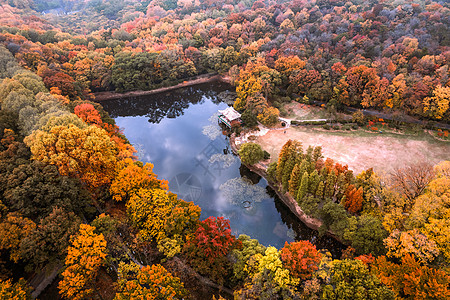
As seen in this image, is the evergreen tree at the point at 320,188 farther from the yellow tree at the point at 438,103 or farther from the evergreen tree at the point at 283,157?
the yellow tree at the point at 438,103

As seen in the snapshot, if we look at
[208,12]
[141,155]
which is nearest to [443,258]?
[141,155]

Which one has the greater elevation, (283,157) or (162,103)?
(283,157)

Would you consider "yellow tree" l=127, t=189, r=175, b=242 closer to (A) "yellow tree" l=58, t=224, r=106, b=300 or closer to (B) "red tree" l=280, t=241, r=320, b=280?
(A) "yellow tree" l=58, t=224, r=106, b=300

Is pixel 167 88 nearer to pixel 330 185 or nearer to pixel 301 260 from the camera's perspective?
pixel 330 185

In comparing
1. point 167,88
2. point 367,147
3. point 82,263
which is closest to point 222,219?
point 82,263

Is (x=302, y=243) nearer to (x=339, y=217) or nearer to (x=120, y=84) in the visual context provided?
(x=339, y=217)

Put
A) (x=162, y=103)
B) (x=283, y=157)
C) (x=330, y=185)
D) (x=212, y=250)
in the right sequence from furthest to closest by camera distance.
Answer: (x=162, y=103), (x=283, y=157), (x=330, y=185), (x=212, y=250)

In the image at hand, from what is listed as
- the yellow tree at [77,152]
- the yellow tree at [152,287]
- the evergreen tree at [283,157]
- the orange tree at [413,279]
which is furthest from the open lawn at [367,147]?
the yellow tree at [152,287]
